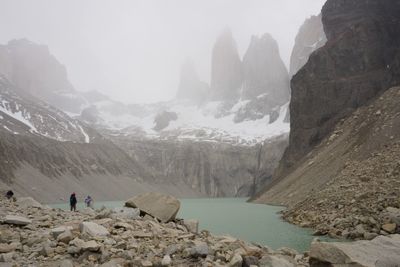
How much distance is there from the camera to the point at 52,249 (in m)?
10.2

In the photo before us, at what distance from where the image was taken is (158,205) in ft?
57.5

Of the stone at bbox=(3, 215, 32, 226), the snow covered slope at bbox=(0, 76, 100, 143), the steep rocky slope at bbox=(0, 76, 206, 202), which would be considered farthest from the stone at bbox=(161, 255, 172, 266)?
the snow covered slope at bbox=(0, 76, 100, 143)

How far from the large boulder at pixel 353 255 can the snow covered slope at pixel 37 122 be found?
13139cm

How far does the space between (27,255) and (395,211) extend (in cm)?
2143

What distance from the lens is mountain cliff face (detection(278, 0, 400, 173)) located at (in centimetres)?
7794

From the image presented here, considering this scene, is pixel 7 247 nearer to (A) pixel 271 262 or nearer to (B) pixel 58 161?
(A) pixel 271 262

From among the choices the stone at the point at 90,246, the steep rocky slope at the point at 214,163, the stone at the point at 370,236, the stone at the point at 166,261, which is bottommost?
Result: the stone at the point at 370,236

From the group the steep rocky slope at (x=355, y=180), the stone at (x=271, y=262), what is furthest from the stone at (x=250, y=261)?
the steep rocky slope at (x=355, y=180)

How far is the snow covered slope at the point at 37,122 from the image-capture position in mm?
137500

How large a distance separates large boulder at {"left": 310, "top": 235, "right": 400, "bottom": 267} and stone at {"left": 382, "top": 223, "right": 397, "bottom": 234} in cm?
1286

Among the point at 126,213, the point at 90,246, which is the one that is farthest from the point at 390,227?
the point at 90,246

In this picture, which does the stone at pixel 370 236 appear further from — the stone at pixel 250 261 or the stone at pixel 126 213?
the stone at pixel 250 261

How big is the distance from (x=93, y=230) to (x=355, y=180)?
29.6m

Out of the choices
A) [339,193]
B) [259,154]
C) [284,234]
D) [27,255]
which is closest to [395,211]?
[284,234]
